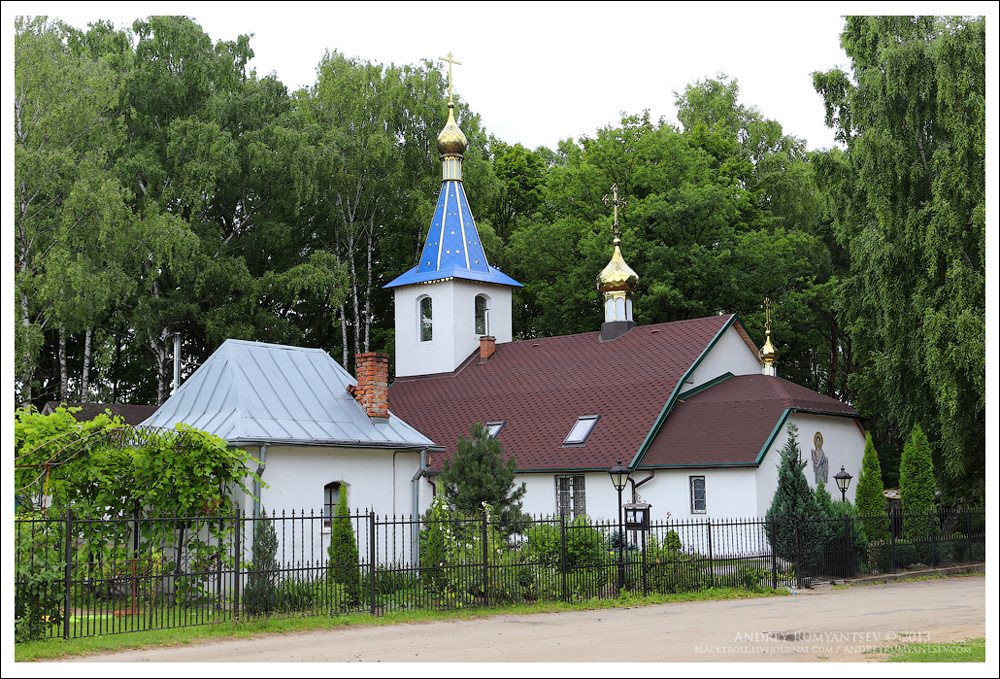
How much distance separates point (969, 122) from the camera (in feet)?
84.1

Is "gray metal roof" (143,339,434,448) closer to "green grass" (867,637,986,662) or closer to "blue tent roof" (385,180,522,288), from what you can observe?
"blue tent roof" (385,180,522,288)

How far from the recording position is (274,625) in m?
14.9

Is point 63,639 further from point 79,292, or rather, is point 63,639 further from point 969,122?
point 969,122

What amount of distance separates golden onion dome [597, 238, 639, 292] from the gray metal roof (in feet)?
34.5

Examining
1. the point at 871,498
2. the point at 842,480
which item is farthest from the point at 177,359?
the point at 871,498

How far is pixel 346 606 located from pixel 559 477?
1029 cm

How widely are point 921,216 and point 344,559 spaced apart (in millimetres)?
17424

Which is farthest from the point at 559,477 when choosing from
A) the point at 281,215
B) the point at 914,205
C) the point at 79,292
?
the point at 281,215

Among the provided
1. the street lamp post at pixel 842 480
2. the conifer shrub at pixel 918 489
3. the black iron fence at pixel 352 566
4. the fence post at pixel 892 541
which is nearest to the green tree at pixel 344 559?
the black iron fence at pixel 352 566

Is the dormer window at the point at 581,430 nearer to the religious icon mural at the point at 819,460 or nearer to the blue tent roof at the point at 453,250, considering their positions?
the religious icon mural at the point at 819,460

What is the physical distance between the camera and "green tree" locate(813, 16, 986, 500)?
82.9ft

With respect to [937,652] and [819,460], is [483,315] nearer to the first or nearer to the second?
[819,460]

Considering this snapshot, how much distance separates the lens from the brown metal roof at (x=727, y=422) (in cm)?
2392

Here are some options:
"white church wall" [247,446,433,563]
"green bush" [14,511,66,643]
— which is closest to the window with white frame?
"white church wall" [247,446,433,563]
